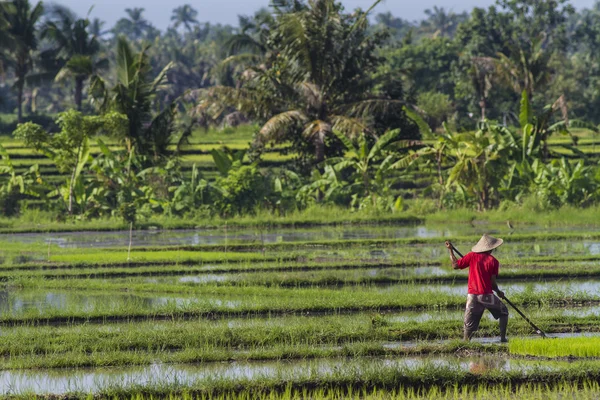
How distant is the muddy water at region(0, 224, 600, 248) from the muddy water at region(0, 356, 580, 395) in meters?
10.3

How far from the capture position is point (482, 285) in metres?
8.48

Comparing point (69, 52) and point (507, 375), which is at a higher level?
point (69, 52)

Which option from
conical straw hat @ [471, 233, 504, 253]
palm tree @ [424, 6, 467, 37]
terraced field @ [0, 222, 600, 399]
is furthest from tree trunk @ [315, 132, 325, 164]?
palm tree @ [424, 6, 467, 37]

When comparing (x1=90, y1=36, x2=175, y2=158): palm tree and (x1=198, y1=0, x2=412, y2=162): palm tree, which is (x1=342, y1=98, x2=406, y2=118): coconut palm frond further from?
(x1=90, y1=36, x2=175, y2=158): palm tree

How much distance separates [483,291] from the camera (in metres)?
8.47

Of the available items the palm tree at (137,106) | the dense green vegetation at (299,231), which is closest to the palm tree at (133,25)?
the dense green vegetation at (299,231)

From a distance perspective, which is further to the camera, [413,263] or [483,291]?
[413,263]

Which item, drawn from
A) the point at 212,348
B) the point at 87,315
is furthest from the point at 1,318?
the point at 212,348

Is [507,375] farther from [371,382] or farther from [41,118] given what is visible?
[41,118]

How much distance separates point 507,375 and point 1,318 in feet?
17.4

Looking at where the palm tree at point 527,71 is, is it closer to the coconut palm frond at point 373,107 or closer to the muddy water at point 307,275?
the coconut palm frond at point 373,107

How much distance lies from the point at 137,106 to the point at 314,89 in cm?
462

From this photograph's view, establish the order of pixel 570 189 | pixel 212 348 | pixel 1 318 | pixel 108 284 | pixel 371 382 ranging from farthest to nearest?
pixel 570 189 < pixel 108 284 < pixel 1 318 < pixel 212 348 < pixel 371 382

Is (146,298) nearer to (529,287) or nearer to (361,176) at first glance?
(529,287)
